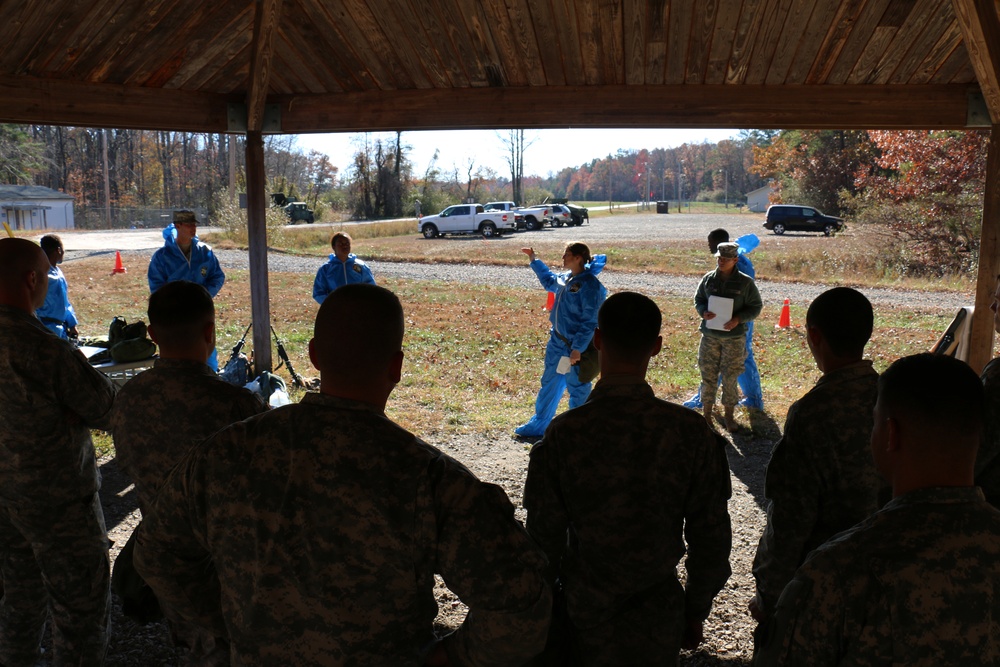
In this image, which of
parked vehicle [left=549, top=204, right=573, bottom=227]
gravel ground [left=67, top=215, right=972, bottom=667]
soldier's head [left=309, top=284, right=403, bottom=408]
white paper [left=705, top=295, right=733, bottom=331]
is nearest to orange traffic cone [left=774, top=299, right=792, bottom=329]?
gravel ground [left=67, top=215, right=972, bottom=667]

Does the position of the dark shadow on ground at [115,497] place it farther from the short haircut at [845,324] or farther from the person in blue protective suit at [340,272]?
the short haircut at [845,324]

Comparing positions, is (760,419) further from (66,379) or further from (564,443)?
(66,379)

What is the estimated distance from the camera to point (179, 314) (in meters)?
2.77

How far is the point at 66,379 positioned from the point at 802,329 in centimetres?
1366

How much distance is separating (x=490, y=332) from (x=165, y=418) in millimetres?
11135

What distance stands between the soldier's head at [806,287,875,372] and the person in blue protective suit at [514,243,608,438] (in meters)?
3.70

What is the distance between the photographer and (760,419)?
797 cm

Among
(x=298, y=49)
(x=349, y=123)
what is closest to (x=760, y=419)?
(x=349, y=123)

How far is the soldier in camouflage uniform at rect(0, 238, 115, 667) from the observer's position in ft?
10.1

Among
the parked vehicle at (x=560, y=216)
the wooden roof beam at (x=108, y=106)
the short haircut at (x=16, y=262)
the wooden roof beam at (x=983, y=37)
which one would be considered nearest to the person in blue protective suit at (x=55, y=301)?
the wooden roof beam at (x=108, y=106)

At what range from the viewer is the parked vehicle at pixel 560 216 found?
44.2 metres

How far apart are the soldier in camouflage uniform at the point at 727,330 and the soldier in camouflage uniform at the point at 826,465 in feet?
15.2

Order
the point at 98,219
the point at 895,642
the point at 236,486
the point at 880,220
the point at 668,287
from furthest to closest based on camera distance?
1. the point at 98,219
2. the point at 880,220
3. the point at 668,287
4. the point at 236,486
5. the point at 895,642

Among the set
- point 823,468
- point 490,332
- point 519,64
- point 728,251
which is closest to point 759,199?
point 490,332
